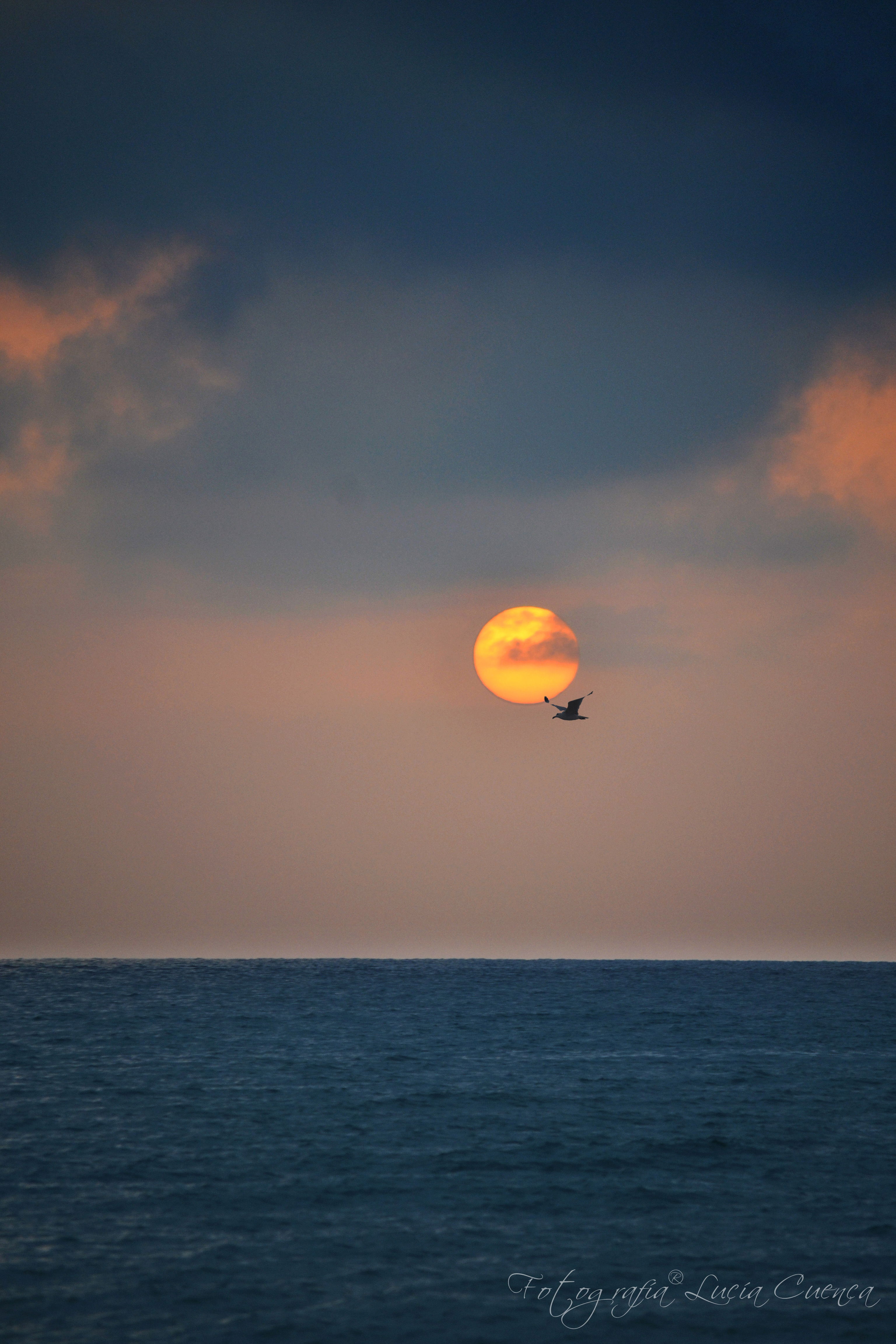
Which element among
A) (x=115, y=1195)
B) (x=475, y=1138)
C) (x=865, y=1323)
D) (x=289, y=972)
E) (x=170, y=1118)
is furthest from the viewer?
(x=289, y=972)

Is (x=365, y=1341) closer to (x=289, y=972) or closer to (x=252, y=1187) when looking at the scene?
(x=252, y=1187)

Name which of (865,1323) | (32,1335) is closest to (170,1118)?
(32,1335)

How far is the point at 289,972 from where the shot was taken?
161 m

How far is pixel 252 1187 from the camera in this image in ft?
106

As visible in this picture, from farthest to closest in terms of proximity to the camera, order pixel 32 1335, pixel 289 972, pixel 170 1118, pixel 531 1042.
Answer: pixel 289 972 < pixel 531 1042 < pixel 170 1118 < pixel 32 1335

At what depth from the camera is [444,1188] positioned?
3222cm

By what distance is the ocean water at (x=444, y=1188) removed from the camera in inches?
908

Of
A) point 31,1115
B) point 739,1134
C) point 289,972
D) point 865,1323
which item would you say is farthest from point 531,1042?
point 289,972

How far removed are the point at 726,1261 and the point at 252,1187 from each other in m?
14.8

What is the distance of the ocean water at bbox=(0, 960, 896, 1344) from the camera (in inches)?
908

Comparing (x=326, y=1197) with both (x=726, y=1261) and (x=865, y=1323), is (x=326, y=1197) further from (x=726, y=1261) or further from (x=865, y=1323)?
(x=865, y=1323)

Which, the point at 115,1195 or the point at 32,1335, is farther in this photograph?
the point at 115,1195

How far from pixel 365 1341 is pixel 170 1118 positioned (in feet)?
77.5

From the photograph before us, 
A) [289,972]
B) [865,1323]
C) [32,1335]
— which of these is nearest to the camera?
[32,1335]
